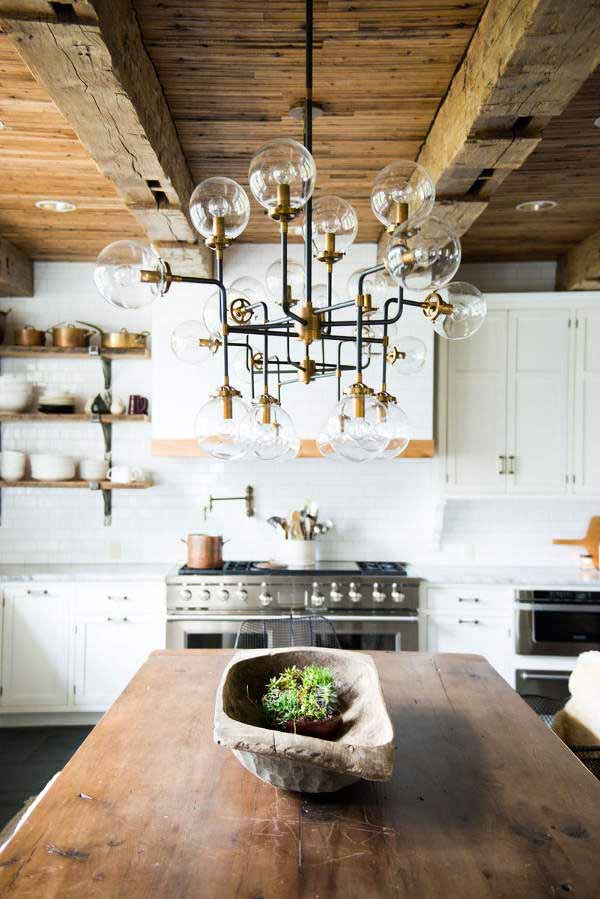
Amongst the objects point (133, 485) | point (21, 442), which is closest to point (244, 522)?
point (133, 485)

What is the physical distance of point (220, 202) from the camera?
5.39ft

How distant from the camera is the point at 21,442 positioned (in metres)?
4.79

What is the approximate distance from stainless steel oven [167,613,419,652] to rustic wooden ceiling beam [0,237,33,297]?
7.78ft

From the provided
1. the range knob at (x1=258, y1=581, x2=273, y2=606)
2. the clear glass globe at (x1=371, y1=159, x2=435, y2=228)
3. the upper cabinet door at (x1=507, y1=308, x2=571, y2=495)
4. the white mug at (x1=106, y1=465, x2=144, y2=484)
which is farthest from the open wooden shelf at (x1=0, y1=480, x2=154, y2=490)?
the clear glass globe at (x1=371, y1=159, x2=435, y2=228)

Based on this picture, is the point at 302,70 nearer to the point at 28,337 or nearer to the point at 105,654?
the point at 28,337

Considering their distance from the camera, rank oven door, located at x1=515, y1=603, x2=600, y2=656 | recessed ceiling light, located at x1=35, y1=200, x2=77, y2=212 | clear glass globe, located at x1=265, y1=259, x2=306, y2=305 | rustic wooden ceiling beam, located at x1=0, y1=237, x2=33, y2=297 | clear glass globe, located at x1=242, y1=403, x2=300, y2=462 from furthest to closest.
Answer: rustic wooden ceiling beam, located at x1=0, y1=237, x2=33, y2=297 < oven door, located at x1=515, y1=603, x2=600, y2=656 < recessed ceiling light, located at x1=35, y1=200, x2=77, y2=212 < clear glass globe, located at x1=265, y1=259, x2=306, y2=305 < clear glass globe, located at x1=242, y1=403, x2=300, y2=462

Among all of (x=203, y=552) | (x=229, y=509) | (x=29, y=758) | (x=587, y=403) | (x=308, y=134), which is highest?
(x=308, y=134)

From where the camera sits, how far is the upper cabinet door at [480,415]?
4.40 m

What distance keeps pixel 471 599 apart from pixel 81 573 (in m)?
2.40

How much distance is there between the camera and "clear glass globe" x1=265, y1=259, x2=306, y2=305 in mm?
2279

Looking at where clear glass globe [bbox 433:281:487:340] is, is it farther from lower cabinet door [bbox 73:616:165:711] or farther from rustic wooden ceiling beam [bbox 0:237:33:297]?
rustic wooden ceiling beam [bbox 0:237:33:297]

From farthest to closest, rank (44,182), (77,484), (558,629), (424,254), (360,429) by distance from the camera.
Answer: (77,484) < (558,629) < (44,182) < (360,429) < (424,254)

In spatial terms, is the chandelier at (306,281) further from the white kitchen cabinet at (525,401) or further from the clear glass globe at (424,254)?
the white kitchen cabinet at (525,401)

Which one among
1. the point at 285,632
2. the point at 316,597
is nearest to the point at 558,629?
the point at 316,597
